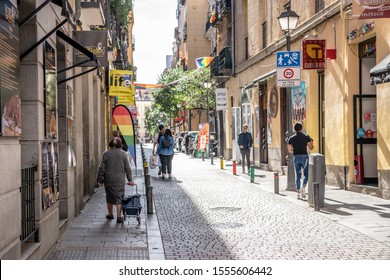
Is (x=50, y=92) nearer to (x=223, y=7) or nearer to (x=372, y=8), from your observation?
(x=372, y=8)

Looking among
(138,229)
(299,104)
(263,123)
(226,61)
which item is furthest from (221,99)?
(138,229)

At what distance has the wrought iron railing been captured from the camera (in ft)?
22.2

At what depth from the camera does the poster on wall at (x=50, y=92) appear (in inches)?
306

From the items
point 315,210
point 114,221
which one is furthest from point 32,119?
point 315,210

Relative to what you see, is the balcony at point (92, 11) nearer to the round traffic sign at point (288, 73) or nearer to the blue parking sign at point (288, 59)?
the blue parking sign at point (288, 59)

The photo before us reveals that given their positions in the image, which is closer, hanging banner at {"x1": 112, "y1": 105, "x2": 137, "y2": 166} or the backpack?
hanging banner at {"x1": 112, "y1": 105, "x2": 137, "y2": 166}

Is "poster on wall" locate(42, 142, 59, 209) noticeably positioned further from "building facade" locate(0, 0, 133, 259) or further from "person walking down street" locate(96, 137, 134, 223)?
"person walking down street" locate(96, 137, 134, 223)

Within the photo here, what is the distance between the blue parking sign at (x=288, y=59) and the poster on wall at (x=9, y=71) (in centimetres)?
1012

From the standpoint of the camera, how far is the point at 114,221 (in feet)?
35.4

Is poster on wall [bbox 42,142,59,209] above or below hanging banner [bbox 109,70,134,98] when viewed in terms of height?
below

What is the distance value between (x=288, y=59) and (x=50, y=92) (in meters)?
8.41

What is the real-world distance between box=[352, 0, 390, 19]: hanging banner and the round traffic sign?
345 centimetres

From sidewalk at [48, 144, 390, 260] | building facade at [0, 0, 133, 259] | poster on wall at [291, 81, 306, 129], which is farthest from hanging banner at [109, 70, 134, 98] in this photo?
building facade at [0, 0, 133, 259]

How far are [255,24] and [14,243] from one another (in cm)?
2162
